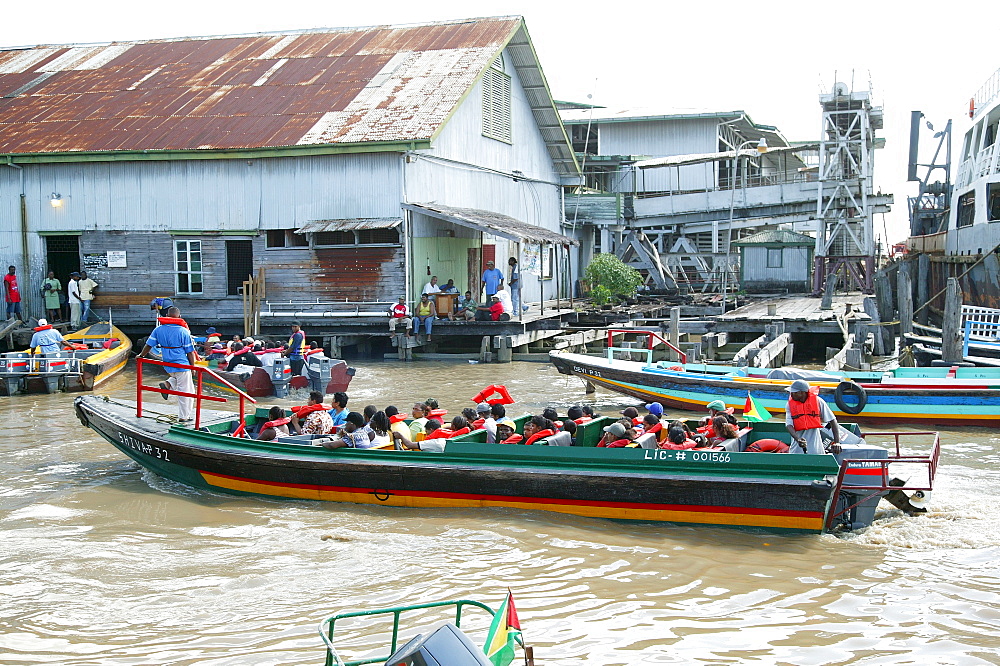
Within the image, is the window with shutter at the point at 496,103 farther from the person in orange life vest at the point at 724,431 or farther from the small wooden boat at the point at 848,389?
the person in orange life vest at the point at 724,431

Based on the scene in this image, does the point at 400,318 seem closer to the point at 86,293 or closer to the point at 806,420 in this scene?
the point at 86,293

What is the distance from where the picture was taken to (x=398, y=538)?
9.76 metres

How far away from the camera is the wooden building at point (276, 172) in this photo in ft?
78.7

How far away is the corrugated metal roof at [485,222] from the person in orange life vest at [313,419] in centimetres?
1164

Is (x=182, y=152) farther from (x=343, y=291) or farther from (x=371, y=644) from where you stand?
(x=371, y=644)

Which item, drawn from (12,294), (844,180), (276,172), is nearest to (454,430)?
(276,172)

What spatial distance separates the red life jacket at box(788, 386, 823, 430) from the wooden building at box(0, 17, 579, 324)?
545 inches

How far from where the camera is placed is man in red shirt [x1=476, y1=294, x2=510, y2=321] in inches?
939

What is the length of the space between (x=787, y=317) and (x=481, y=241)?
8833 millimetres

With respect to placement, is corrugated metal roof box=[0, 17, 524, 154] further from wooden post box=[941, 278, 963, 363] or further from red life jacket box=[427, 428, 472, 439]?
red life jacket box=[427, 428, 472, 439]

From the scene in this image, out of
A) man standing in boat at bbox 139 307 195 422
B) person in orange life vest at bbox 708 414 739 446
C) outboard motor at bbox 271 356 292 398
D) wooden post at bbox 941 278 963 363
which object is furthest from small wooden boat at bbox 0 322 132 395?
wooden post at bbox 941 278 963 363

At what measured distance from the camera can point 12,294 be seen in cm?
2494

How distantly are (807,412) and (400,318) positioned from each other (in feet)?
47.9

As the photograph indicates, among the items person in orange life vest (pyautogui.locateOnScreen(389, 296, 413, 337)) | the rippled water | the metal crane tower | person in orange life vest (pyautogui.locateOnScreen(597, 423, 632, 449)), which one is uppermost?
the metal crane tower
